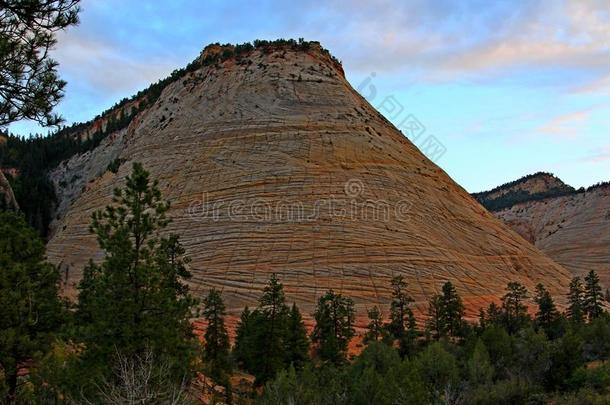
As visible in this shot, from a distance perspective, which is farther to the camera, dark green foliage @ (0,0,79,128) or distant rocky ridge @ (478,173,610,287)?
distant rocky ridge @ (478,173,610,287)

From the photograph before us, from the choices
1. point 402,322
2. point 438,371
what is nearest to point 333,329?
point 402,322

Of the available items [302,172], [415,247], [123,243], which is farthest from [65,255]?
[123,243]

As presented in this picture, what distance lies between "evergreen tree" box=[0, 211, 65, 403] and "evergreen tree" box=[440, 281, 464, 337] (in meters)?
23.1

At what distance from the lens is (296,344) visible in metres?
28.8

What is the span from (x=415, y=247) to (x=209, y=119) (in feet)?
84.4

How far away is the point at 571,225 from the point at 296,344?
7382cm

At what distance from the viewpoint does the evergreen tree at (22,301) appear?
13.5 meters

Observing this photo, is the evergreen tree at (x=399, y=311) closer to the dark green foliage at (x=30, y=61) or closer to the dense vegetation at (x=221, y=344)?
the dense vegetation at (x=221, y=344)


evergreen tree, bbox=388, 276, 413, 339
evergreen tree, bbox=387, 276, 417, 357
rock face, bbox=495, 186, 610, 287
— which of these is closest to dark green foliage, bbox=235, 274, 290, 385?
evergreen tree, bbox=387, 276, 417, 357

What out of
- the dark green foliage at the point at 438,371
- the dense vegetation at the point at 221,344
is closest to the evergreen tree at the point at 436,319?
the dense vegetation at the point at 221,344

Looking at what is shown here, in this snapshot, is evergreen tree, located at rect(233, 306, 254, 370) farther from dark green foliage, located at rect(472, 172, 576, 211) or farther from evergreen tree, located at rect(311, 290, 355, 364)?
dark green foliage, located at rect(472, 172, 576, 211)

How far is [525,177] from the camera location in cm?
13725

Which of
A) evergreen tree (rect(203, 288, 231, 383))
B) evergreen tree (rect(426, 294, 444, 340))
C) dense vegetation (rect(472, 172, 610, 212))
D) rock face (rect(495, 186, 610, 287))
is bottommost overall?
evergreen tree (rect(203, 288, 231, 383))

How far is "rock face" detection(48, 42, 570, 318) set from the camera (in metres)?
41.0
